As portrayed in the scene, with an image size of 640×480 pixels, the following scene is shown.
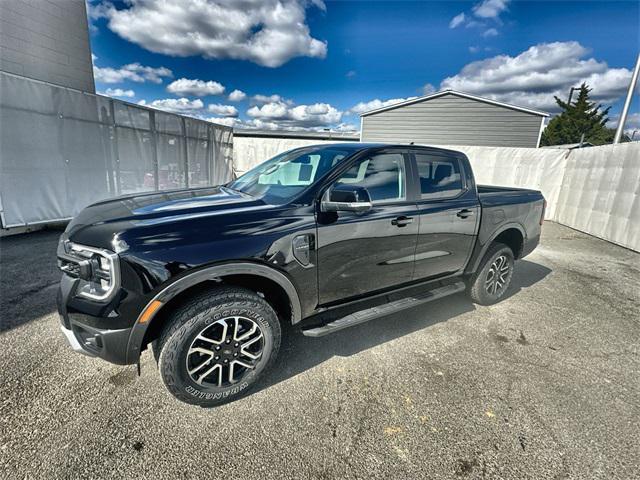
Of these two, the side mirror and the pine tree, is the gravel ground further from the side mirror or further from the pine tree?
the pine tree

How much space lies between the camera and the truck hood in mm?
1822

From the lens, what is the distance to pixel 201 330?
6.39ft

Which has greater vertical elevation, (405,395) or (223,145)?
(223,145)

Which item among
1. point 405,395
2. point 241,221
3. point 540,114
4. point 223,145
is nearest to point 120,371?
point 241,221

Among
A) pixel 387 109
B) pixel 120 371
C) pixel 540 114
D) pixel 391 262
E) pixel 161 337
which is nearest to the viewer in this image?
pixel 161 337

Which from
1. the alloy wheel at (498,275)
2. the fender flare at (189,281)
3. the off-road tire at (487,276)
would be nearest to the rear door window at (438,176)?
the off-road tire at (487,276)

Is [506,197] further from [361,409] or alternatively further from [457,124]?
[457,124]

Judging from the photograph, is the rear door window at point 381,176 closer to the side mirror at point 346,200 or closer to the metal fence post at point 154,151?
the side mirror at point 346,200

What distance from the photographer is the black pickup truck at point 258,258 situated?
1.79 metres

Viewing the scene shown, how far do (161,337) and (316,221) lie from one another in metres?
1.25

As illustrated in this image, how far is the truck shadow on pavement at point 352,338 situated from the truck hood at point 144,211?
3.66ft

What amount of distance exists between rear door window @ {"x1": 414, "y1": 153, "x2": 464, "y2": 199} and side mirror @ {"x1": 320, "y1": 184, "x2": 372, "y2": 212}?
0.94 metres

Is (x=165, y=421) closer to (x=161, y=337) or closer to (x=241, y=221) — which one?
(x=161, y=337)

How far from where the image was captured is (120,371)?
2.41 meters
